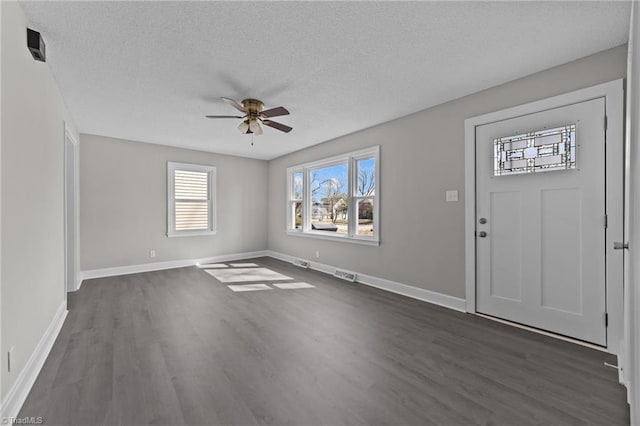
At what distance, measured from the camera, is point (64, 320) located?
2.99 m

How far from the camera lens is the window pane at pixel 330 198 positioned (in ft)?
16.8

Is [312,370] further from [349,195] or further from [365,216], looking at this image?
[349,195]

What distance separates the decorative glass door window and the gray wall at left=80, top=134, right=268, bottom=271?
17.5 ft

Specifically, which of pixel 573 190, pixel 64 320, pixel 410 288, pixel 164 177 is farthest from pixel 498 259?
pixel 164 177

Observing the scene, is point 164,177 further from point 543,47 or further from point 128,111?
point 543,47

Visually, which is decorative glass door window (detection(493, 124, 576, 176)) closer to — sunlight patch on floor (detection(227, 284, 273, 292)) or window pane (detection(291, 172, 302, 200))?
sunlight patch on floor (detection(227, 284, 273, 292))

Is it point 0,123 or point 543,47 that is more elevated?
point 543,47

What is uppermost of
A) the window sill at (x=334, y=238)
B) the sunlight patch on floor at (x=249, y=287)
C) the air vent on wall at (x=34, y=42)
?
the air vent on wall at (x=34, y=42)

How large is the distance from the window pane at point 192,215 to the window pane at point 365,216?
351 centimetres

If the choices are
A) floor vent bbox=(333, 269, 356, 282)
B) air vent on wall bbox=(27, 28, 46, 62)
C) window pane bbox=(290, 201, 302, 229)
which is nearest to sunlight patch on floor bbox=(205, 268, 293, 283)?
floor vent bbox=(333, 269, 356, 282)

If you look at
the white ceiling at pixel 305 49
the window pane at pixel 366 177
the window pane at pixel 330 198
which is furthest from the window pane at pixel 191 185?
the window pane at pixel 366 177

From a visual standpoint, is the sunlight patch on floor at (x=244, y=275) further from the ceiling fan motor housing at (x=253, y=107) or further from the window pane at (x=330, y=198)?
the ceiling fan motor housing at (x=253, y=107)

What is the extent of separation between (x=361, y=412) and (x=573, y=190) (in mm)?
2643

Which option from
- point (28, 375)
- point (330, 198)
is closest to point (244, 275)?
point (330, 198)
